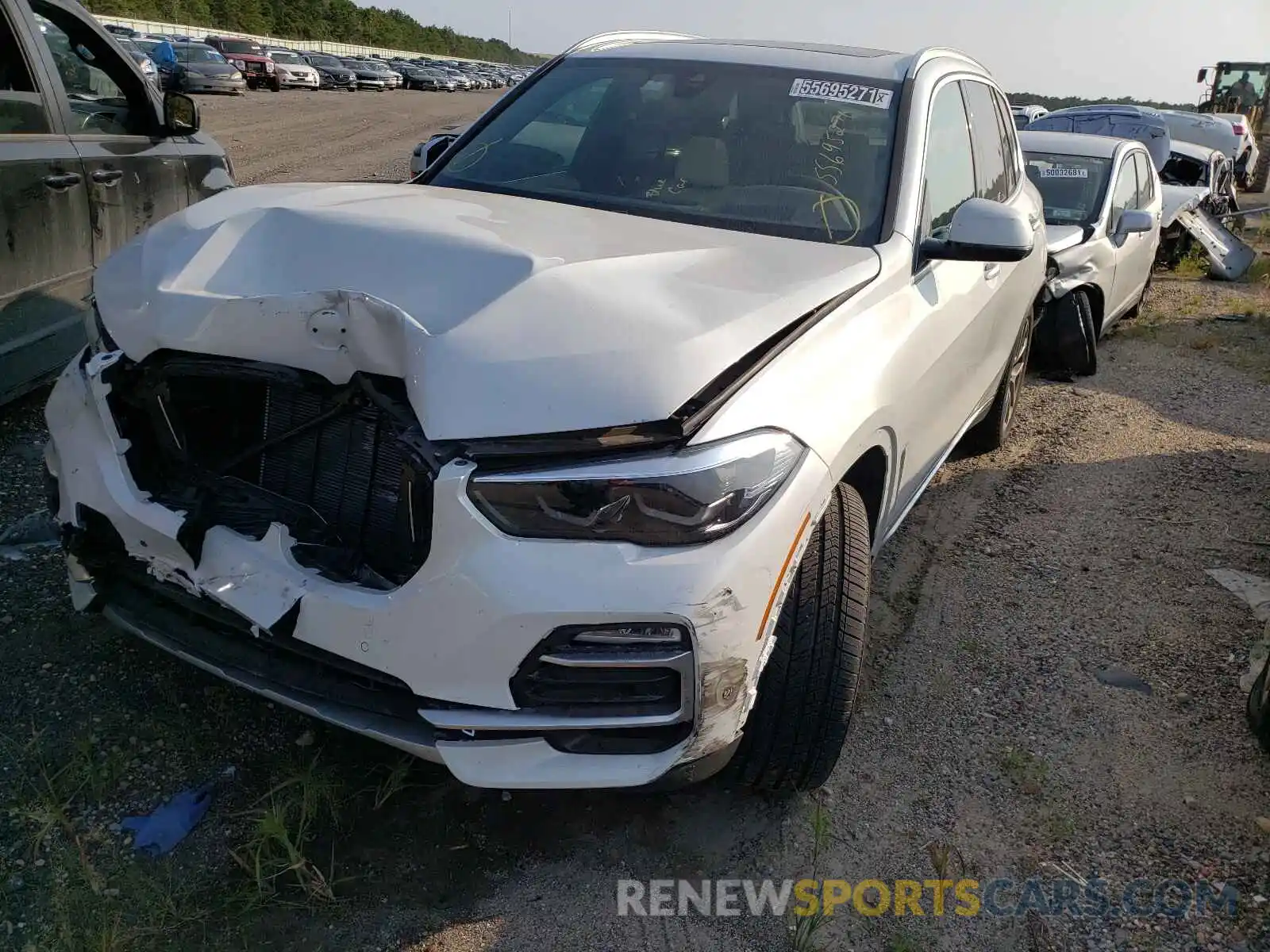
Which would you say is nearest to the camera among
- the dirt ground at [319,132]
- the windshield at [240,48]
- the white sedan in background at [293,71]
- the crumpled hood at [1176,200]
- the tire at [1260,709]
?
the tire at [1260,709]

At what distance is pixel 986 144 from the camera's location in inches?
164

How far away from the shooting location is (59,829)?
2.29 meters

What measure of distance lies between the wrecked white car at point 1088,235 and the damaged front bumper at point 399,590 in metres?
5.20

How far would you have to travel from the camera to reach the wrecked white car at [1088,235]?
6562mm

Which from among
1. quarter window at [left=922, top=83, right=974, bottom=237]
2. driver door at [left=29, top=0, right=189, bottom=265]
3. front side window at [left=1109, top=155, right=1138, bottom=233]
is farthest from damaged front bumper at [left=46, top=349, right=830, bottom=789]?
front side window at [left=1109, top=155, right=1138, bottom=233]

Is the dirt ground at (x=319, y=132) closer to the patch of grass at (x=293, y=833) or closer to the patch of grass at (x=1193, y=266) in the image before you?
the patch of grass at (x=293, y=833)

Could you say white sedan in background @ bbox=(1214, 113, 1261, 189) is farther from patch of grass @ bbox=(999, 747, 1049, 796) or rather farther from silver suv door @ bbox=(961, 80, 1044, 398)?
patch of grass @ bbox=(999, 747, 1049, 796)

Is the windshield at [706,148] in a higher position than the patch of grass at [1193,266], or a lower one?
higher

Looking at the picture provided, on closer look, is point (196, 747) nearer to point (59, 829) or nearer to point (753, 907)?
point (59, 829)

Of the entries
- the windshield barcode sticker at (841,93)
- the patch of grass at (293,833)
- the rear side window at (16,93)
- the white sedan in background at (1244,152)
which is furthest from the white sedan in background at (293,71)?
the patch of grass at (293,833)

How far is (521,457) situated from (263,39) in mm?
60681

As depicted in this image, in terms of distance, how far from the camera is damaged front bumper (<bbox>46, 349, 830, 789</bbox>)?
1.91 m

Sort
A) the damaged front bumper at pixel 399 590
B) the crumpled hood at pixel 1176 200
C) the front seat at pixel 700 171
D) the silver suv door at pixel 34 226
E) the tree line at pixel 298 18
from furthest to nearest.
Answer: the tree line at pixel 298 18, the crumpled hood at pixel 1176 200, the silver suv door at pixel 34 226, the front seat at pixel 700 171, the damaged front bumper at pixel 399 590

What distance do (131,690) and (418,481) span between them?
133 centimetres
